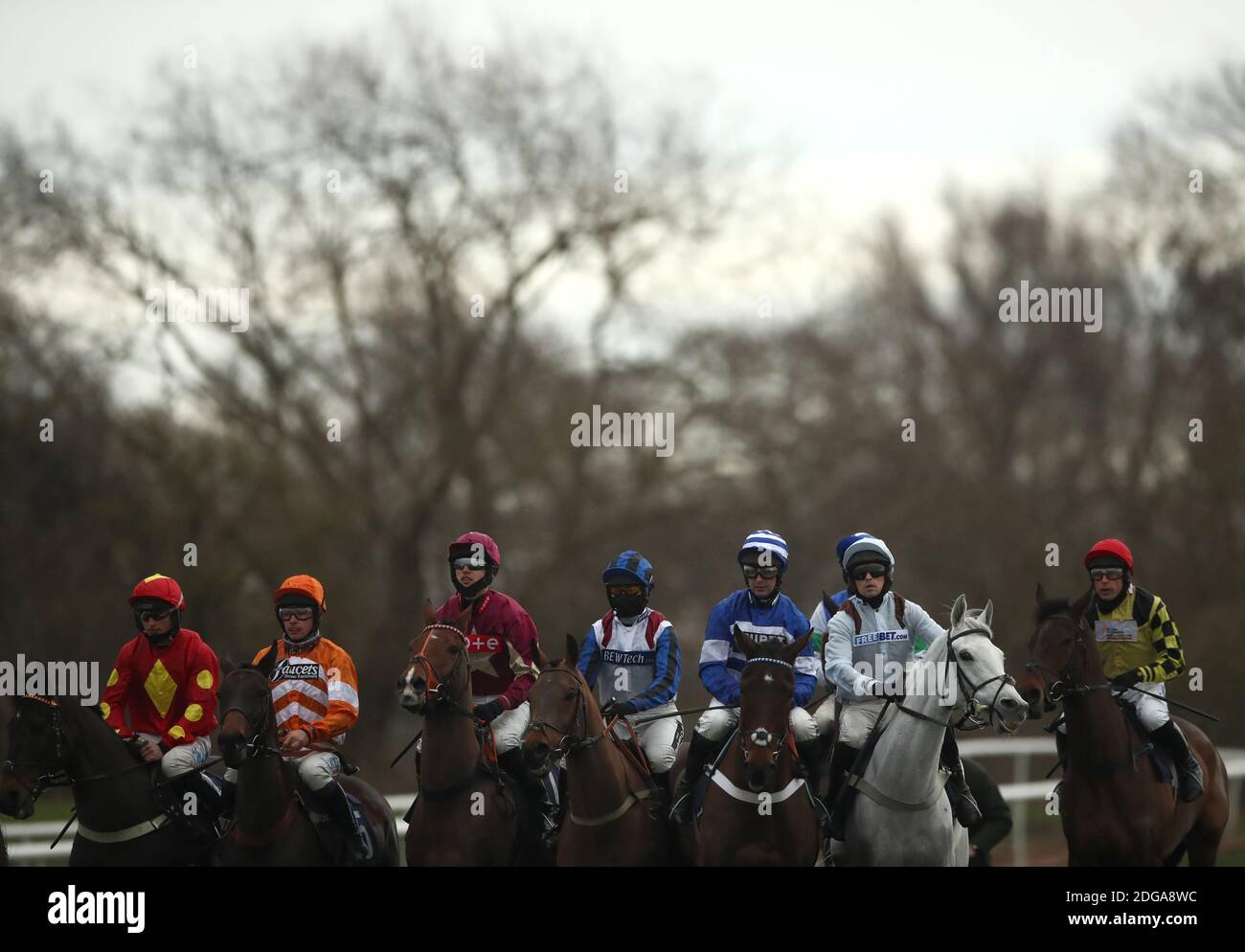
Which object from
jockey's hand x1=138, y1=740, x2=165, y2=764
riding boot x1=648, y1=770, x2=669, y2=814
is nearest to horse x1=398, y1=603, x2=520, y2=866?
riding boot x1=648, y1=770, x2=669, y2=814

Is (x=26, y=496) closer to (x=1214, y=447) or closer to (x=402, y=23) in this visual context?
(x=402, y=23)

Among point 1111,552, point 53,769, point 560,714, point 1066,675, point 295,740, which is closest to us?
point 53,769

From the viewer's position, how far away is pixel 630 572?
8734 millimetres

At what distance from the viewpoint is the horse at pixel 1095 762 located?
8305mm

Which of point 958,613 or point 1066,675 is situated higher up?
point 958,613

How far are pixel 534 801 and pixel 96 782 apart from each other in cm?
230

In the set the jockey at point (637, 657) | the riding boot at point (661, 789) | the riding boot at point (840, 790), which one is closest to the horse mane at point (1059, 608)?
the riding boot at point (840, 790)

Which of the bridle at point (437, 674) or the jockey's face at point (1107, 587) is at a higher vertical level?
the jockey's face at point (1107, 587)

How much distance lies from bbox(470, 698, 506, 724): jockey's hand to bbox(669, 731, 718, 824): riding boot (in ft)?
3.40

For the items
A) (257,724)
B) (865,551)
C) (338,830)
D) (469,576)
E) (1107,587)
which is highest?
(865,551)

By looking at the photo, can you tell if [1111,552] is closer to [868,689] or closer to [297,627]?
[868,689]

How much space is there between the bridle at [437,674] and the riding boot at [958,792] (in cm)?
250

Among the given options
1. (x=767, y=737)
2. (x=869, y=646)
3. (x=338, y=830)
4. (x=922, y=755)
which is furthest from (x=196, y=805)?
(x=922, y=755)

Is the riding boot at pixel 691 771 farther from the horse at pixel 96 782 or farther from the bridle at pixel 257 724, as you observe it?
the horse at pixel 96 782
